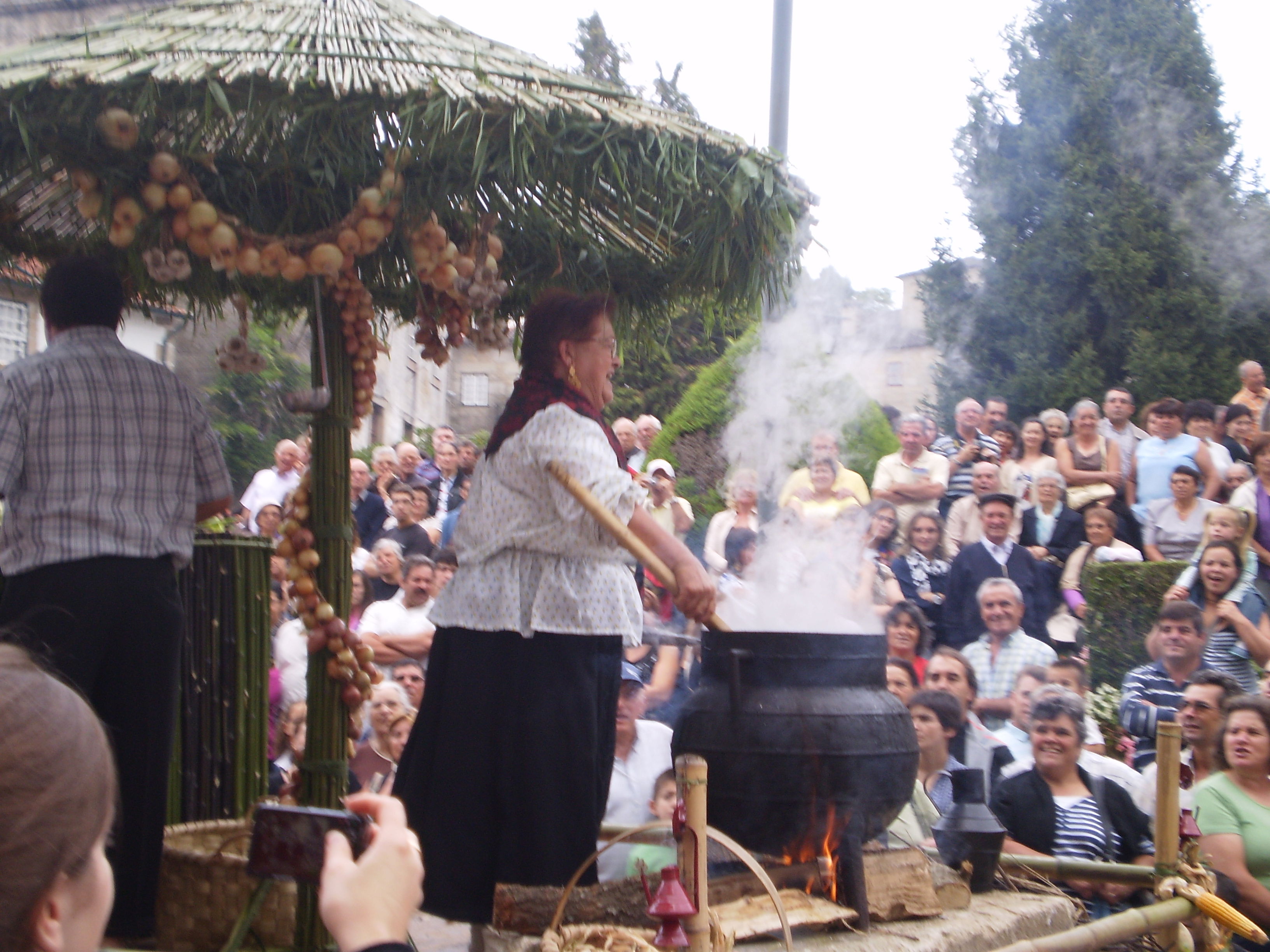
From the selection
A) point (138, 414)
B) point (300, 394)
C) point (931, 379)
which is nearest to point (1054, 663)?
point (300, 394)

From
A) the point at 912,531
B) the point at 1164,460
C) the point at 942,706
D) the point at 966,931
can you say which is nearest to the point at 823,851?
the point at 966,931

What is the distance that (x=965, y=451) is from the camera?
7.51 meters

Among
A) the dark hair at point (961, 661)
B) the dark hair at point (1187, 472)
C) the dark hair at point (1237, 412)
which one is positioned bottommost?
the dark hair at point (961, 661)

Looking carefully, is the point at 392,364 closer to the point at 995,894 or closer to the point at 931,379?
the point at 931,379

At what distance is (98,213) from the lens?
3.09 m

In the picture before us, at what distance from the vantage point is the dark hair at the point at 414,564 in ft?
20.5

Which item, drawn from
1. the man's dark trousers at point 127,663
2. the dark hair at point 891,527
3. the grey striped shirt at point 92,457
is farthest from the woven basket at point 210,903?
the dark hair at point 891,527

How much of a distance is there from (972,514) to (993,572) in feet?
2.31

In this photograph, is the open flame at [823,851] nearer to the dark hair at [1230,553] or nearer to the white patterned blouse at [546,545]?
the white patterned blouse at [546,545]

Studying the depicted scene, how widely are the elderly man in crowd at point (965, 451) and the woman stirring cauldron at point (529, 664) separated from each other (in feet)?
14.8

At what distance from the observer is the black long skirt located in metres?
3.04

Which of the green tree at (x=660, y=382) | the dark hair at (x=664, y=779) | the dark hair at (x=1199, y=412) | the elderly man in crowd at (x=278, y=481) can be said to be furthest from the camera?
the green tree at (x=660, y=382)

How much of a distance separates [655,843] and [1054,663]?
2.79 meters

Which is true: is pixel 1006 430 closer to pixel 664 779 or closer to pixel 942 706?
pixel 942 706
